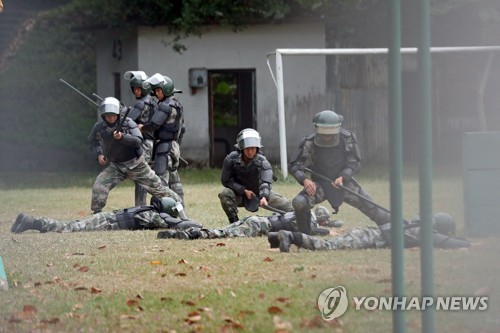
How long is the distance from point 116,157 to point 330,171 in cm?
405

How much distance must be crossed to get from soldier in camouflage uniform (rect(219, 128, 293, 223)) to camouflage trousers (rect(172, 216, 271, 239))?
1.08 ft

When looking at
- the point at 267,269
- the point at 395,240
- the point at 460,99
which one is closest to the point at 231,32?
the point at 460,99

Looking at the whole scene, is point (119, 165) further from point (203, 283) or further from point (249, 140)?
point (203, 283)

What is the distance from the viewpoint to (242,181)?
1413 centimetres

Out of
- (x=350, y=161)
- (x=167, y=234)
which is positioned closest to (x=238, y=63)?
(x=167, y=234)

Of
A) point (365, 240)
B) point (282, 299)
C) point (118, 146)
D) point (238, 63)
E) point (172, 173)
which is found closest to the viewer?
point (282, 299)

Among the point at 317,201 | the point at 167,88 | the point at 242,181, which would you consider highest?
the point at 167,88

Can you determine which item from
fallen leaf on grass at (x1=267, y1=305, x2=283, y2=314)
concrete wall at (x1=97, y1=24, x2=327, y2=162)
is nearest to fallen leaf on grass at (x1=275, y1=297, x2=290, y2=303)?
fallen leaf on grass at (x1=267, y1=305, x2=283, y2=314)

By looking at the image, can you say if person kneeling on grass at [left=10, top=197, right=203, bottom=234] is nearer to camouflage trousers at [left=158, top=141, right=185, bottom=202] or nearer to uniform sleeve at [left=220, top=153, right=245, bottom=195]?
uniform sleeve at [left=220, top=153, right=245, bottom=195]

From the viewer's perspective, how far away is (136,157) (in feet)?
52.9

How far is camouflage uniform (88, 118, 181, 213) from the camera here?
52.4 feet

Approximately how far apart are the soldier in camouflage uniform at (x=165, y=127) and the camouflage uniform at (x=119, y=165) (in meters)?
0.87

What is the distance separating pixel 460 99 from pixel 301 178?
17.7 m

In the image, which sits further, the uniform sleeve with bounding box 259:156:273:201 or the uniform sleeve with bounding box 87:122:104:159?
the uniform sleeve with bounding box 87:122:104:159
